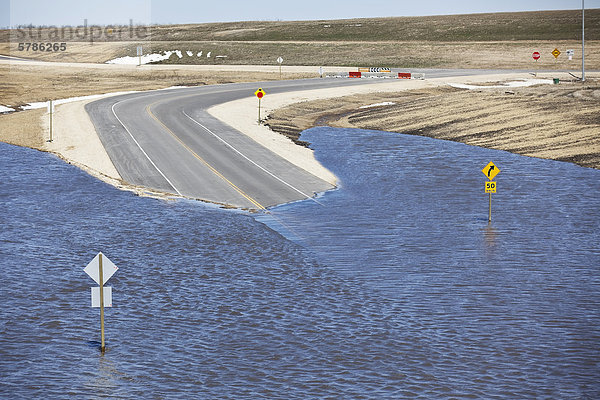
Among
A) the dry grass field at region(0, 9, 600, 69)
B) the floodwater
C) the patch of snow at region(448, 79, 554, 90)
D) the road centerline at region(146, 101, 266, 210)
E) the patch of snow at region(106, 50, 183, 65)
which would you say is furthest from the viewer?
the patch of snow at region(106, 50, 183, 65)

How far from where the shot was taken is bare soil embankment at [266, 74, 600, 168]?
55.2m

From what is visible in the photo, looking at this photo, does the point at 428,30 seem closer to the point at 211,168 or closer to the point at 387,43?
the point at 387,43

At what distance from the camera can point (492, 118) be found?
212 ft

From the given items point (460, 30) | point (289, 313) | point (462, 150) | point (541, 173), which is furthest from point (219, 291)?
point (460, 30)

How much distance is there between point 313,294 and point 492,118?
42.5 m

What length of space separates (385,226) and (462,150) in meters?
22.6

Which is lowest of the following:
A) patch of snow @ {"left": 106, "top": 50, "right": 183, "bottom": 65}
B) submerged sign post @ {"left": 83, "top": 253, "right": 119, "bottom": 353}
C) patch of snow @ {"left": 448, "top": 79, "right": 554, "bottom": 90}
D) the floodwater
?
the floodwater

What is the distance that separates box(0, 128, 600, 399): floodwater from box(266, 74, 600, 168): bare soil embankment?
10163 mm

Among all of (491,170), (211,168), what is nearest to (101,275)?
(491,170)

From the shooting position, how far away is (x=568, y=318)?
2381 cm

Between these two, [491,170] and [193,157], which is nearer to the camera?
[491,170]

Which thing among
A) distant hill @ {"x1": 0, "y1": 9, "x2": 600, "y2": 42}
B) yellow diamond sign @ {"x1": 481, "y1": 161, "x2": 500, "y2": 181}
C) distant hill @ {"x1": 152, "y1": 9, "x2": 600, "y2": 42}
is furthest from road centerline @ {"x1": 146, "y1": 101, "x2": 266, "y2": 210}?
distant hill @ {"x1": 152, "y1": 9, "x2": 600, "y2": 42}

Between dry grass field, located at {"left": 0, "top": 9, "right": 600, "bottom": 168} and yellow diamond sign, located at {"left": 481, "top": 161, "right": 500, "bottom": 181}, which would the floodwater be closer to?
yellow diamond sign, located at {"left": 481, "top": 161, "right": 500, "bottom": 181}

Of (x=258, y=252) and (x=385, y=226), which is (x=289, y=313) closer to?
(x=258, y=252)
